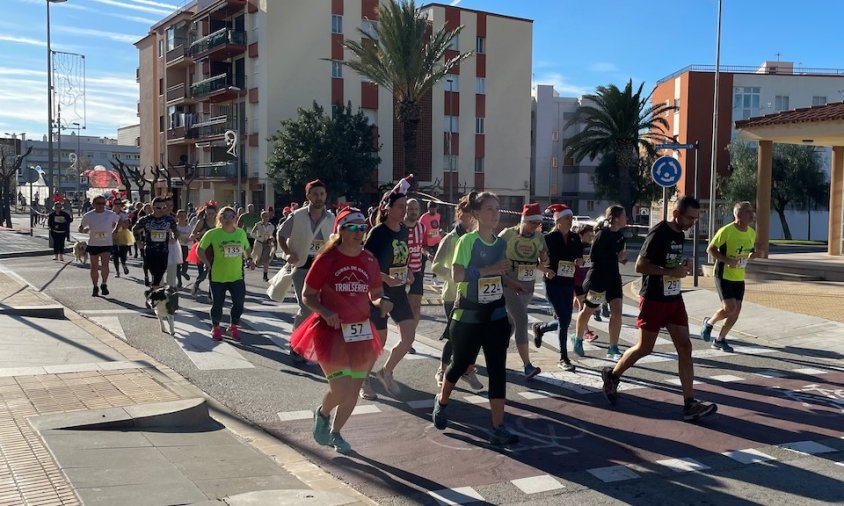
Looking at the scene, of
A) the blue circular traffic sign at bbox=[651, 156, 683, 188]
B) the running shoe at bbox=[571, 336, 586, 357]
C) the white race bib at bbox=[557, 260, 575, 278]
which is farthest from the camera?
the blue circular traffic sign at bbox=[651, 156, 683, 188]

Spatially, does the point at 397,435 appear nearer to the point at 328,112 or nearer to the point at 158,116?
the point at 328,112

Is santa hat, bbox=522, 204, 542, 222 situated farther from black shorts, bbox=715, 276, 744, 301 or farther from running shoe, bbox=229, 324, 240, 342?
running shoe, bbox=229, 324, 240, 342

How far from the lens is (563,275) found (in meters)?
8.58

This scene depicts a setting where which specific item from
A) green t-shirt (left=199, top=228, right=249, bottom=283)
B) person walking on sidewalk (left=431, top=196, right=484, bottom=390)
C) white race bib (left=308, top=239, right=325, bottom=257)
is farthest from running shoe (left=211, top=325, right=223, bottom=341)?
person walking on sidewalk (left=431, top=196, right=484, bottom=390)

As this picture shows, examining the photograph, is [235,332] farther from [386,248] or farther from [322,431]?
[322,431]

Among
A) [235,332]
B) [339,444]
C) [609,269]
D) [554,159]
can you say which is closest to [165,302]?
[235,332]

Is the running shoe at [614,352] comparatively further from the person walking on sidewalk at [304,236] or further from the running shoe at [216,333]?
the running shoe at [216,333]

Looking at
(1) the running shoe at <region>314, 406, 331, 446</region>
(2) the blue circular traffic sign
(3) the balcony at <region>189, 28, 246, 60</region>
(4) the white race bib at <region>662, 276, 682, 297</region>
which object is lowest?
(1) the running shoe at <region>314, 406, 331, 446</region>

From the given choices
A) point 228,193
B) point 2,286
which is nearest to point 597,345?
point 2,286

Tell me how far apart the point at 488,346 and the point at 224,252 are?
14.8ft

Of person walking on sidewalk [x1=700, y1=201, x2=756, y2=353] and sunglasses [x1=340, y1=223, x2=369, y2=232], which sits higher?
sunglasses [x1=340, y1=223, x2=369, y2=232]

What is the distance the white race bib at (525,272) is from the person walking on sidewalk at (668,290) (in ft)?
3.68

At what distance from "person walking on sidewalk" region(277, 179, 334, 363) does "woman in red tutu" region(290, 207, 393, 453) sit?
2765 millimetres

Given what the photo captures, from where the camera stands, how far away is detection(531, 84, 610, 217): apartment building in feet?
228
